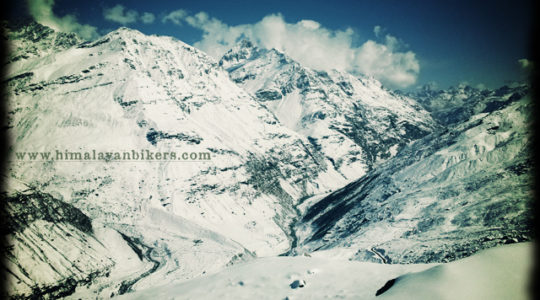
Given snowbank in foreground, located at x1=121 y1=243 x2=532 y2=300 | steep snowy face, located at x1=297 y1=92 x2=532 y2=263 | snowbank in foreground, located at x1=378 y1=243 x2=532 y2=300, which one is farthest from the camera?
steep snowy face, located at x1=297 y1=92 x2=532 y2=263

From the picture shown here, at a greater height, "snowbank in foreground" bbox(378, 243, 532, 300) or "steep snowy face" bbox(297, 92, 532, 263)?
"snowbank in foreground" bbox(378, 243, 532, 300)

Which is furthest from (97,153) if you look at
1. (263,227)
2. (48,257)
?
(263,227)

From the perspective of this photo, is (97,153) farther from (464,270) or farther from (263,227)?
(464,270)

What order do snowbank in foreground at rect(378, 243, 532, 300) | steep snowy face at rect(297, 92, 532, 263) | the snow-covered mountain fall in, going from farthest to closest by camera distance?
the snow-covered mountain, steep snowy face at rect(297, 92, 532, 263), snowbank in foreground at rect(378, 243, 532, 300)

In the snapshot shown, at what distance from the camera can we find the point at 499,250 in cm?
1167

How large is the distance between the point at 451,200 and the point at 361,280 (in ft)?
255

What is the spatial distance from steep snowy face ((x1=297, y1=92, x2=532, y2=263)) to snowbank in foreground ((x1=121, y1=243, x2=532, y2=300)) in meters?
34.1

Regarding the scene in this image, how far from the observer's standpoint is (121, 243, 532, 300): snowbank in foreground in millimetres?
10289

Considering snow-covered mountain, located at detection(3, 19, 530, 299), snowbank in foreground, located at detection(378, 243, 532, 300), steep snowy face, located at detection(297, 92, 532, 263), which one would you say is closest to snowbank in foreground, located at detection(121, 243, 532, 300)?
snowbank in foreground, located at detection(378, 243, 532, 300)

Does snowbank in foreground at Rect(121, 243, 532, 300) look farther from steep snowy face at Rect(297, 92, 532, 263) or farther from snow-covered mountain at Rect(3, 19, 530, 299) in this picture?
steep snowy face at Rect(297, 92, 532, 263)

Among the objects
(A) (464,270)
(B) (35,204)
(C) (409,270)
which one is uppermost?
(B) (35,204)

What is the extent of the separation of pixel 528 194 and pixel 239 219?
157 m

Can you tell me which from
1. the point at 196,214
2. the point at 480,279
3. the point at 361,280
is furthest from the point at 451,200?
the point at 196,214

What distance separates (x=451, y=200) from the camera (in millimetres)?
79438
